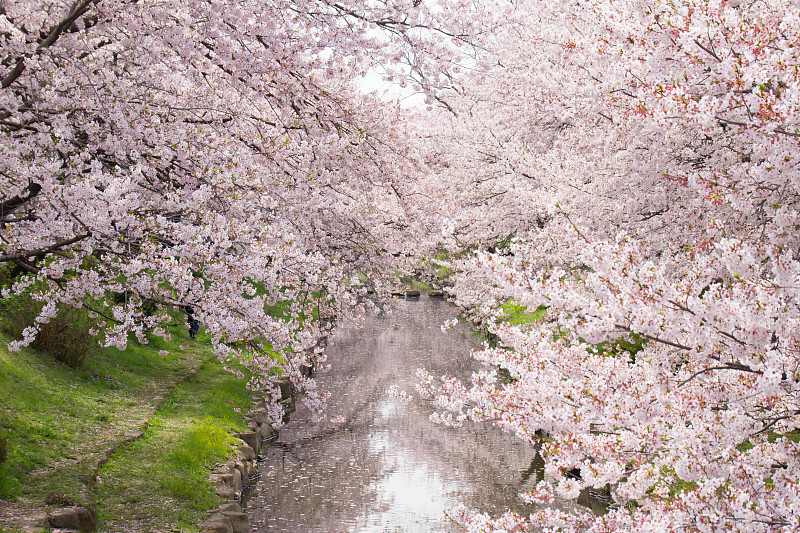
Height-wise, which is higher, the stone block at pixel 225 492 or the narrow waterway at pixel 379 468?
the narrow waterway at pixel 379 468

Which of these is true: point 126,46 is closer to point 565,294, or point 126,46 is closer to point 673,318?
point 565,294

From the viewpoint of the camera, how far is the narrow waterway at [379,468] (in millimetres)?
10117

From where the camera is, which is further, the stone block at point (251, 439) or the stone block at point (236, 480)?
the stone block at point (251, 439)

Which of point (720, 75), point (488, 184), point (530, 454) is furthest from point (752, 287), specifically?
point (488, 184)

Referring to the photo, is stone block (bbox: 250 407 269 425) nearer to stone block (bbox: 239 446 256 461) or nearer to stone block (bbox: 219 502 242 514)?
stone block (bbox: 239 446 256 461)

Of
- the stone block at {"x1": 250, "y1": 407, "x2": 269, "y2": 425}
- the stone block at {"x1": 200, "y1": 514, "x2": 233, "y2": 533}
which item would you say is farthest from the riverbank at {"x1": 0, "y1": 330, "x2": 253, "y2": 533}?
the stone block at {"x1": 250, "y1": 407, "x2": 269, "y2": 425}

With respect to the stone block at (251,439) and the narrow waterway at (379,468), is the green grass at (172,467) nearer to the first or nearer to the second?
the stone block at (251,439)

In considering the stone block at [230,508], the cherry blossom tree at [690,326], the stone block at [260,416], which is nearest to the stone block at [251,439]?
the stone block at [260,416]

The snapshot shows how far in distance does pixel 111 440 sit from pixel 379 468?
15.3 feet

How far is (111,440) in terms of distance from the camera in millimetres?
9773

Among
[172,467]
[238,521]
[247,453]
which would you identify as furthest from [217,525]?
[247,453]

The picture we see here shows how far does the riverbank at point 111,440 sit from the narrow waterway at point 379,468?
3.71ft

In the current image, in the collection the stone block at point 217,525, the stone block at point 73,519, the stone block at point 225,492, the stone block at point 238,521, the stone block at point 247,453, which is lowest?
the stone block at point 73,519

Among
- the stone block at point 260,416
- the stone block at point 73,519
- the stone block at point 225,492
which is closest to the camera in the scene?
the stone block at point 73,519
